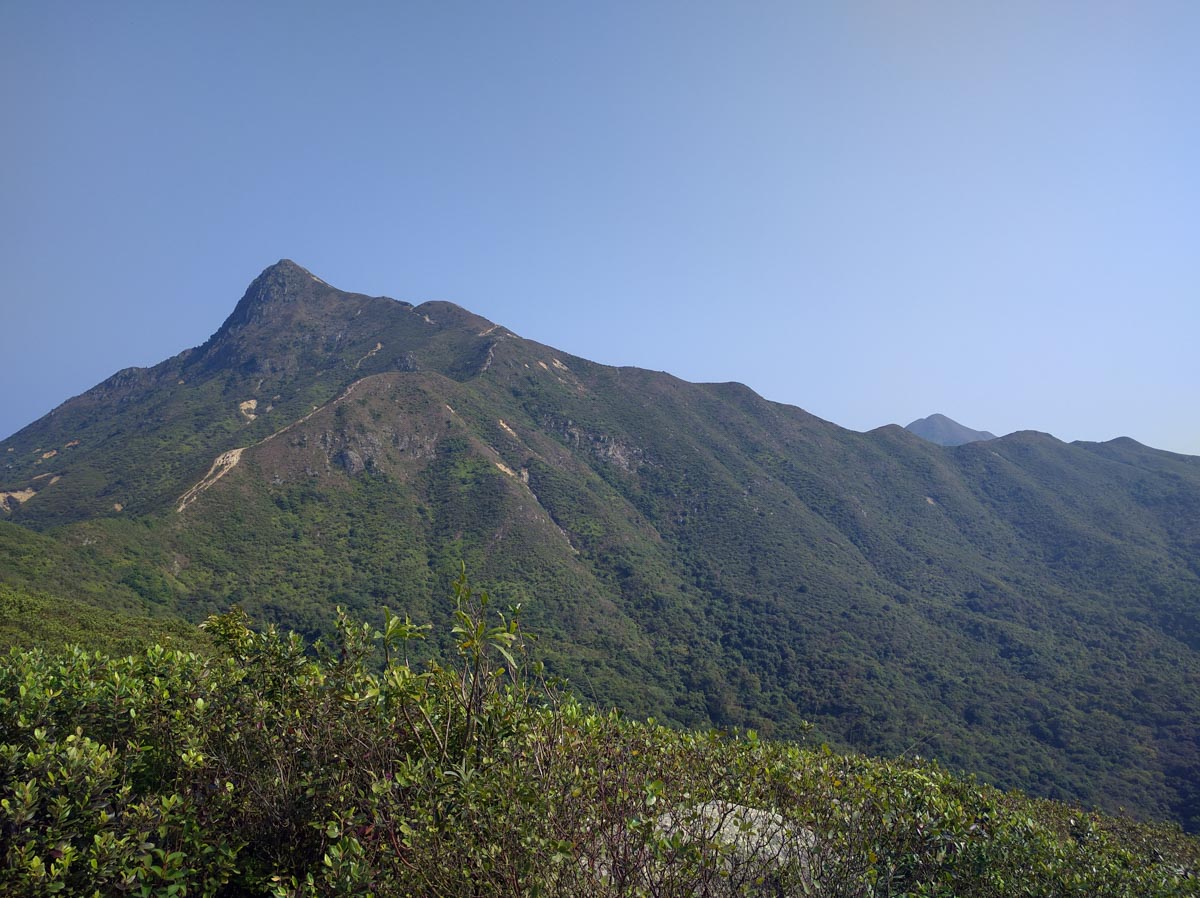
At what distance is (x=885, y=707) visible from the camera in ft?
196

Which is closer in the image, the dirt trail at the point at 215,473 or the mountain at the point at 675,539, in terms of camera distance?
the mountain at the point at 675,539

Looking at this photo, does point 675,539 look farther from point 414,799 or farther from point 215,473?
point 414,799

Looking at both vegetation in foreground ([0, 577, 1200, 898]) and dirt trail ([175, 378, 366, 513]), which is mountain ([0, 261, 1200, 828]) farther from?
vegetation in foreground ([0, 577, 1200, 898])

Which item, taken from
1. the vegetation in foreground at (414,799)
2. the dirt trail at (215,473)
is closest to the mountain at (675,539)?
the dirt trail at (215,473)

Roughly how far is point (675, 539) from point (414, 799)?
293ft

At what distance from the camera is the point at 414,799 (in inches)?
167

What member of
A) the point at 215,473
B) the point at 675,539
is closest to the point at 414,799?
the point at 215,473

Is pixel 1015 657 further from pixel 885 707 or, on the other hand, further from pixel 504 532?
pixel 504 532

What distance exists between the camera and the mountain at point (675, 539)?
56.1 m

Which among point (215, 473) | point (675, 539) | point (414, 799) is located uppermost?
point (215, 473)

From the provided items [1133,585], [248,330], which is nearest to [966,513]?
[1133,585]

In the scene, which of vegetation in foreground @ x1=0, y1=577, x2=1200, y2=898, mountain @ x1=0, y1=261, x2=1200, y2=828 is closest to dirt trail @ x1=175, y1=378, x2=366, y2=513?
mountain @ x1=0, y1=261, x2=1200, y2=828

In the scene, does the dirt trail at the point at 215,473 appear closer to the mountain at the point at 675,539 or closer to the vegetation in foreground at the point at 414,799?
the mountain at the point at 675,539

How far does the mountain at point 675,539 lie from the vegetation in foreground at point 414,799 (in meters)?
39.7
